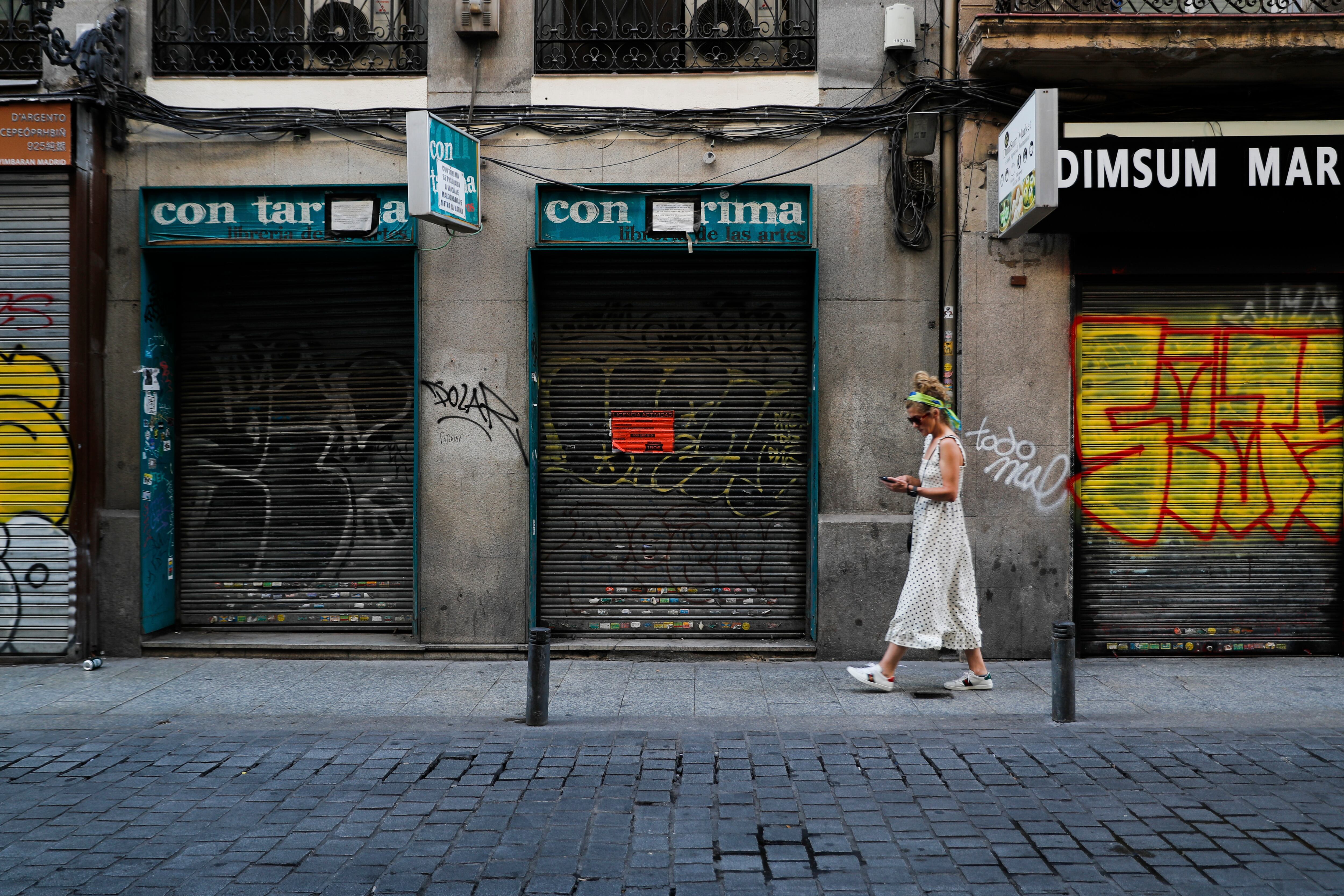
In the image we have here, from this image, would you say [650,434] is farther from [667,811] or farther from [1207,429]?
[1207,429]

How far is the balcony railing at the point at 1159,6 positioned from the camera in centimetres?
766

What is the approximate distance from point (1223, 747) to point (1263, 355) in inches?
153

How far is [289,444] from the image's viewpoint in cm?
850

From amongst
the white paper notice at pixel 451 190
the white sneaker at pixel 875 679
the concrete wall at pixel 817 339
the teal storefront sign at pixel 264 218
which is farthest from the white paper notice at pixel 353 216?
the white sneaker at pixel 875 679

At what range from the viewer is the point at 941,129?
316 inches

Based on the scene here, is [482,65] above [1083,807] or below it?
above

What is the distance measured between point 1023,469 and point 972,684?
6.30 feet

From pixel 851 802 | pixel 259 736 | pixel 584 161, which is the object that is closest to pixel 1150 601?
pixel 851 802

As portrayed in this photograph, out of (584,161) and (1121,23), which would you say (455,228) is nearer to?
(584,161)

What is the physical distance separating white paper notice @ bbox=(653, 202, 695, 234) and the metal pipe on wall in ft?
6.55

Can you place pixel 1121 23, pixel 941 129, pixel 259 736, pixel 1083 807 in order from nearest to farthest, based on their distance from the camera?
pixel 1083 807
pixel 259 736
pixel 1121 23
pixel 941 129

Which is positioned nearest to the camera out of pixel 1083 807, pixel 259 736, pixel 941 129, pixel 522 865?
pixel 522 865

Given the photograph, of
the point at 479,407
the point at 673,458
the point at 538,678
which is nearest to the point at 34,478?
the point at 479,407

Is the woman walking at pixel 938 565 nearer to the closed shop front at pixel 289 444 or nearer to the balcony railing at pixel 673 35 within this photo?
the balcony railing at pixel 673 35
